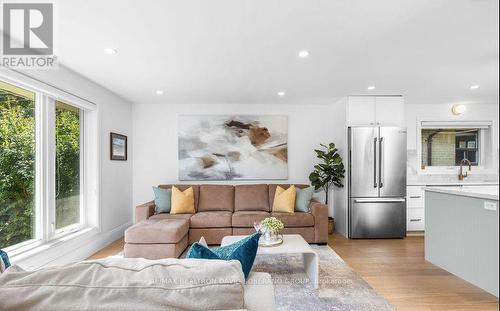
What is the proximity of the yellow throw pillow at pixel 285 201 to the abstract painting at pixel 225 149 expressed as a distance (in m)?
0.68

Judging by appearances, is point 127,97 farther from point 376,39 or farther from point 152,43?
point 376,39

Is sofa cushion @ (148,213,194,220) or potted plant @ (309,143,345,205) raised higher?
potted plant @ (309,143,345,205)

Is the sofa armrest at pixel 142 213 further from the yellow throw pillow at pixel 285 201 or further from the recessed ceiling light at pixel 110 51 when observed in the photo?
the recessed ceiling light at pixel 110 51

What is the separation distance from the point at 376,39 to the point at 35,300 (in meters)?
2.76

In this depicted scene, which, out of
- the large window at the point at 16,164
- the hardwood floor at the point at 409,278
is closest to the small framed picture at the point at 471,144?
the hardwood floor at the point at 409,278

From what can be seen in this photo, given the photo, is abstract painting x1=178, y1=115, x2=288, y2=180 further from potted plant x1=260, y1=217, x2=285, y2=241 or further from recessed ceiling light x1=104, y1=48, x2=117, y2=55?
recessed ceiling light x1=104, y1=48, x2=117, y2=55

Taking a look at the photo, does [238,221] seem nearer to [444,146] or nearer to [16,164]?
[16,164]

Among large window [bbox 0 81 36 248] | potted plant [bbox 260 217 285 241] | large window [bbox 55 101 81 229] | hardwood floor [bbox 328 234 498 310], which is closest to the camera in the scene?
hardwood floor [bbox 328 234 498 310]

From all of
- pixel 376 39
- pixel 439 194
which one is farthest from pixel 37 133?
pixel 439 194

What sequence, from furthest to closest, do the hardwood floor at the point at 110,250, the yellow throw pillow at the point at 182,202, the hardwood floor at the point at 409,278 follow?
the yellow throw pillow at the point at 182,202 < the hardwood floor at the point at 110,250 < the hardwood floor at the point at 409,278

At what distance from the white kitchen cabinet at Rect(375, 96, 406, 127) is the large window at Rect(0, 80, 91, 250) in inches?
175

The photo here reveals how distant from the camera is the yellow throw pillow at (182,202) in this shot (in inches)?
155

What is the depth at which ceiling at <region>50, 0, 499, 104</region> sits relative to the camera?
1838 millimetres

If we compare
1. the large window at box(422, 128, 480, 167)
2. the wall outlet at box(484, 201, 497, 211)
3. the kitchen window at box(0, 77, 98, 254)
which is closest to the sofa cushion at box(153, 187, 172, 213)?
the kitchen window at box(0, 77, 98, 254)
